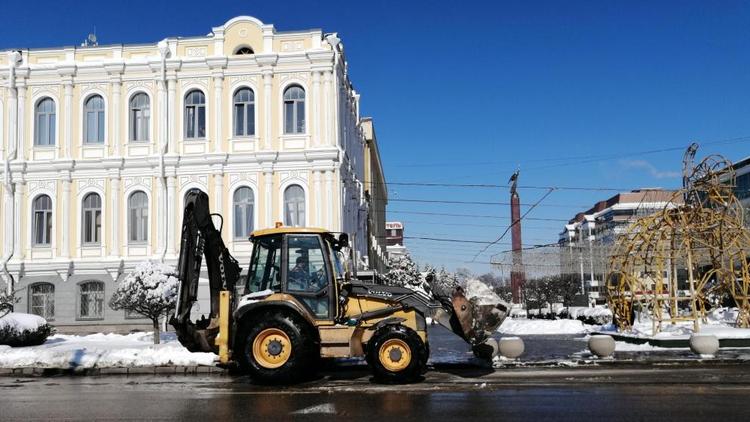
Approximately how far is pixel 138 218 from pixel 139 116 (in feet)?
15.3

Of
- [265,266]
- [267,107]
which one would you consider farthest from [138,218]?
[265,266]

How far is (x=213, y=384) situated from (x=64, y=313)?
22.0 m

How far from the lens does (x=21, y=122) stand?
112 ft

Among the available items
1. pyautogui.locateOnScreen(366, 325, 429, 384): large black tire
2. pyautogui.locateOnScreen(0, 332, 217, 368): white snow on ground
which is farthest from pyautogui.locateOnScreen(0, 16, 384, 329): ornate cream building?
pyautogui.locateOnScreen(366, 325, 429, 384): large black tire

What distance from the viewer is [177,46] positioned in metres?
34.1

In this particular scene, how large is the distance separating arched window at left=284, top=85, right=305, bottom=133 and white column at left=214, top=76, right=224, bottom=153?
2925 millimetres

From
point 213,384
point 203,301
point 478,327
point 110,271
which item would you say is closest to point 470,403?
point 478,327

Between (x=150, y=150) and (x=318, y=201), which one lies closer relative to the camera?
(x=318, y=201)

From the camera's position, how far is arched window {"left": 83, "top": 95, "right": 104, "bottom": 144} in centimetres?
3431

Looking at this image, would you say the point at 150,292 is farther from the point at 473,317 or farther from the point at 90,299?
the point at 473,317

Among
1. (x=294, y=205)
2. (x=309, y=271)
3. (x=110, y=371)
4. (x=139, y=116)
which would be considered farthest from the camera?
(x=139, y=116)

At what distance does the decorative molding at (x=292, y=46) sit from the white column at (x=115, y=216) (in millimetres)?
9435

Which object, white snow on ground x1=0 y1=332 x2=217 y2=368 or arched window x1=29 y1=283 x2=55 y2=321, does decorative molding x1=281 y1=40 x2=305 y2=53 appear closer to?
arched window x1=29 y1=283 x2=55 y2=321

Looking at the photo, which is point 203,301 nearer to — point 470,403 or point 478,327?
point 478,327
